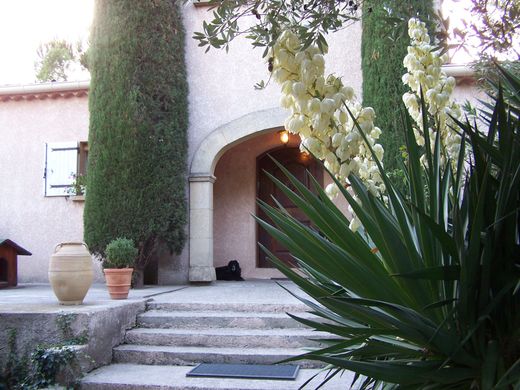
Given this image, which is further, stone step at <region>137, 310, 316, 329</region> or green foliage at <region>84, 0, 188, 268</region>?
green foliage at <region>84, 0, 188, 268</region>

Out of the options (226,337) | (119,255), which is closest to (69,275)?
(119,255)

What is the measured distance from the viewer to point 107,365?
434 centimetres

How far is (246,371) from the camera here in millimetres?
3977

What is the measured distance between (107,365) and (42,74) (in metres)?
15.7

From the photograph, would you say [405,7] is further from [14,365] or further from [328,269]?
[14,365]

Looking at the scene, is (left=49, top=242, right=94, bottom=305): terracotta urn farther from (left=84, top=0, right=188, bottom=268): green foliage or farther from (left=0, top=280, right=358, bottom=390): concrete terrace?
(left=84, top=0, right=188, bottom=268): green foliage

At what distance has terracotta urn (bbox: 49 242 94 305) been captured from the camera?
15.3 ft

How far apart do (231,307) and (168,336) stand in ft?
2.53

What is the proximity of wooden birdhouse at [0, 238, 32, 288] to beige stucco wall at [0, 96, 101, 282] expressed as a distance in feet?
1.55

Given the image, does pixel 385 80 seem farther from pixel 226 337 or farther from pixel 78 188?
pixel 78 188

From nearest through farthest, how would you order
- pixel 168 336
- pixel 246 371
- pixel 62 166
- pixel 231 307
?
pixel 246 371, pixel 168 336, pixel 231 307, pixel 62 166

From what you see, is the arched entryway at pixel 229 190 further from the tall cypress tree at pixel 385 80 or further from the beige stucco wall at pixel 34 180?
the beige stucco wall at pixel 34 180

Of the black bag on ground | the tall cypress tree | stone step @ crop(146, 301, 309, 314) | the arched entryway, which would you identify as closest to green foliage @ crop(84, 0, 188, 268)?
the arched entryway

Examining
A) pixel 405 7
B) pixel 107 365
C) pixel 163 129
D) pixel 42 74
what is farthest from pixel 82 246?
pixel 42 74
